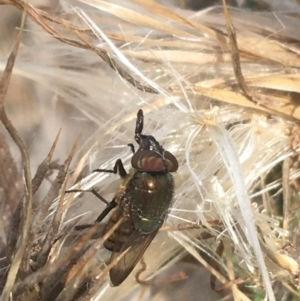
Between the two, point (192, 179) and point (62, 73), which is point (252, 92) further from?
point (62, 73)

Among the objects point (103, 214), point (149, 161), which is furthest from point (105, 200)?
point (149, 161)

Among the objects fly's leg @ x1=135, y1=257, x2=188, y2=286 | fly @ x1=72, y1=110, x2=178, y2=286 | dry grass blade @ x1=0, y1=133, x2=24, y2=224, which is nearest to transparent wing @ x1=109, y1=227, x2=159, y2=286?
fly @ x1=72, y1=110, x2=178, y2=286

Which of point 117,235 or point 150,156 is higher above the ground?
point 150,156

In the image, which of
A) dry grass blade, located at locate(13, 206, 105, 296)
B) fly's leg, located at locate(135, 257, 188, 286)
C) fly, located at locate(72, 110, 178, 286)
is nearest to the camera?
dry grass blade, located at locate(13, 206, 105, 296)

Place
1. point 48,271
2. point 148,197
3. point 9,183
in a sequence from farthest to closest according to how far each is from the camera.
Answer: point 9,183
point 148,197
point 48,271

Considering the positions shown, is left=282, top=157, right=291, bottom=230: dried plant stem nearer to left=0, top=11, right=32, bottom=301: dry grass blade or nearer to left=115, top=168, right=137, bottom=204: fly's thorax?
left=115, top=168, right=137, bottom=204: fly's thorax

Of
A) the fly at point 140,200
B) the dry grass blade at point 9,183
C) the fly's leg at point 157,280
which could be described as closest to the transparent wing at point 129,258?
the fly at point 140,200

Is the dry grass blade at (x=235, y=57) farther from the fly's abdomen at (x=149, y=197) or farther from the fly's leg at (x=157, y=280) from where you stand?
the fly's leg at (x=157, y=280)

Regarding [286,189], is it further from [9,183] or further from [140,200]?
[9,183]

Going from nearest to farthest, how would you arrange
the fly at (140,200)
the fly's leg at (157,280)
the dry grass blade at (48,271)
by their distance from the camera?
the dry grass blade at (48,271)
the fly at (140,200)
the fly's leg at (157,280)

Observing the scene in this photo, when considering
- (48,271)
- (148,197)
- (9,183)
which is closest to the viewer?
(48,271)

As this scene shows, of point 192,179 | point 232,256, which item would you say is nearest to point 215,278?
point 232,256
